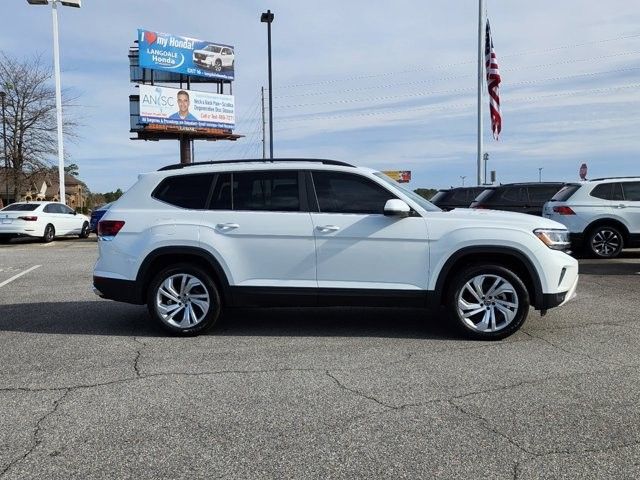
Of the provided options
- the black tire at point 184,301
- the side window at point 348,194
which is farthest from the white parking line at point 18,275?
the side window at point 348,194

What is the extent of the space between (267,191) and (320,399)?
2.62 m

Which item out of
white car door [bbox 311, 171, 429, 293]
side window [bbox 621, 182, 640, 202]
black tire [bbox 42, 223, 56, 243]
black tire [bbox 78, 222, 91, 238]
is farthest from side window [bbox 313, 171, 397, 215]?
black tire [bbox 78, 222, 91, 238]

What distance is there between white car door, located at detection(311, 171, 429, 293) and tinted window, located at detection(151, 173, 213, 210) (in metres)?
1.22

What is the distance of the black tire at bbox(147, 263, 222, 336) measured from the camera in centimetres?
611

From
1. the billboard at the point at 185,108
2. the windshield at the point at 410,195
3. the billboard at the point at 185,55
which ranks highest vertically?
the billboard at the point at 185,55

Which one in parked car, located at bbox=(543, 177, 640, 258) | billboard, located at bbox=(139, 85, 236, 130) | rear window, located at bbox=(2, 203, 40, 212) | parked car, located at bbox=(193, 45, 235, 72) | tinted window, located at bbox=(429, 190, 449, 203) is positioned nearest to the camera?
parked car, located at bbox=(543, 177, 640, 258)

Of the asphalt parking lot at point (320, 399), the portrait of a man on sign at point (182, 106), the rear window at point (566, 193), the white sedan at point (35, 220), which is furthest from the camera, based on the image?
the portrait of a man on sign at point (182, 106)

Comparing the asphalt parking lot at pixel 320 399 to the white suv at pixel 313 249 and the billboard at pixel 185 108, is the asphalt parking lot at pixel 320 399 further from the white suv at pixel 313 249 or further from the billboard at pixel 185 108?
the billboard at pixel 185 108

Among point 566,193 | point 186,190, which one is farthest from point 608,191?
point 186,190

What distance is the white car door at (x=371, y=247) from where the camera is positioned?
589cm

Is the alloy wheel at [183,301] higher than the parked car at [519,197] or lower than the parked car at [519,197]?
lower

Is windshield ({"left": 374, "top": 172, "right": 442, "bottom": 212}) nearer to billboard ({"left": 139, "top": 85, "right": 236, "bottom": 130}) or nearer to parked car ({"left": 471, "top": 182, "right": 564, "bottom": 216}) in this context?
parked car ({"left": 471, "top": 182, "right": 564, "bottom": 216})

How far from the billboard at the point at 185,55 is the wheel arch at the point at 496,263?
121 ft

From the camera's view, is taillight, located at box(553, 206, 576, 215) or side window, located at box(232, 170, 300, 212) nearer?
side window, located at box(232, 170, 300, 212)
